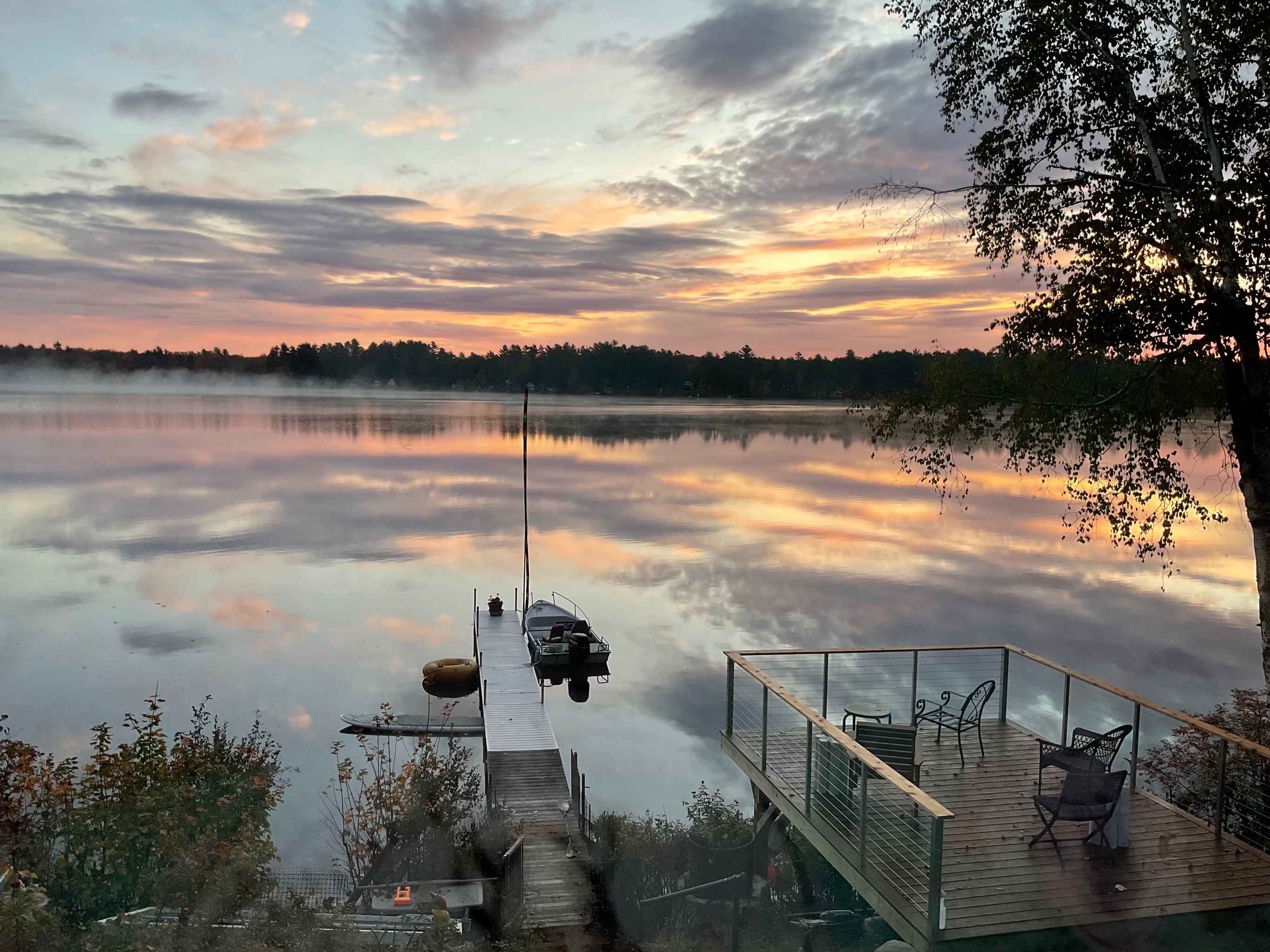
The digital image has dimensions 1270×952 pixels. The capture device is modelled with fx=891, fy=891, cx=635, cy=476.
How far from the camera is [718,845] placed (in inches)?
457

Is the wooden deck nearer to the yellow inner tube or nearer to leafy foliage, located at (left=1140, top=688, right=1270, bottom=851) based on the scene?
leafy foliage, located at (left=1140, top=688, right=1270, bottom=851)

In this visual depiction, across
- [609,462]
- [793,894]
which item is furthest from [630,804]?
[609,462]

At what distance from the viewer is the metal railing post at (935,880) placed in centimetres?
541

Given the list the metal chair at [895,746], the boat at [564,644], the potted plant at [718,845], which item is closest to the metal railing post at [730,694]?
the potted plant at [718,845]

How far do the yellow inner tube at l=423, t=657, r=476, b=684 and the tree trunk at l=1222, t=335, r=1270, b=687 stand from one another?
17.8 metres

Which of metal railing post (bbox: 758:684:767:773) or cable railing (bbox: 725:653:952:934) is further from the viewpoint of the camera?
metal railing post (bbox: 758:684:767:773)

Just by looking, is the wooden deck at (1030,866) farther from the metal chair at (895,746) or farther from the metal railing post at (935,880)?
the metal chair at (895,746)

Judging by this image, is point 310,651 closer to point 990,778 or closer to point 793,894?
point 793,894

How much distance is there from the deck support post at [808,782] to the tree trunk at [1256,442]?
559 cm

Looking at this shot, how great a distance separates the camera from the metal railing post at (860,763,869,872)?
638 centimetres

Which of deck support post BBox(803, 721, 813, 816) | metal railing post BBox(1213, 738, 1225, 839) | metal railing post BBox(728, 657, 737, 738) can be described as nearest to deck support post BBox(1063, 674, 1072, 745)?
metal railing post BBox(1213, 738, 1225, 839)

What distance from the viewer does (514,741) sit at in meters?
16.6

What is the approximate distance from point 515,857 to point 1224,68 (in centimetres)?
1266

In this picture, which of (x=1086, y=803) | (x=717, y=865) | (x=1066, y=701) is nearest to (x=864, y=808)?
(x=1086, y=803)
